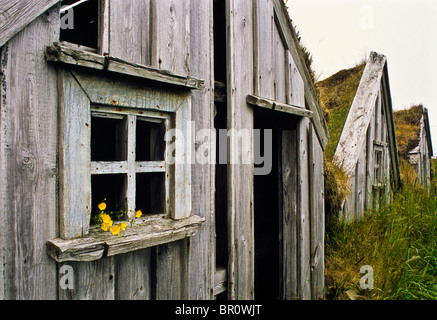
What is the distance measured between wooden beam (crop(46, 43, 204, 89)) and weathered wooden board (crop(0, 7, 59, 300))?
78mm

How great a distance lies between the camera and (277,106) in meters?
2.49

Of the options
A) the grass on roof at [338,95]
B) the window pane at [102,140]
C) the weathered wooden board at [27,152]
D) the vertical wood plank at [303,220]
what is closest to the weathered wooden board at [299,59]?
the vertical wood plank at [303,220]

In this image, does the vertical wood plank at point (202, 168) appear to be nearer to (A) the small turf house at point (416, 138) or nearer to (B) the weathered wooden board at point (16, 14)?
(B) the weathered wooden board at point (16, 14)

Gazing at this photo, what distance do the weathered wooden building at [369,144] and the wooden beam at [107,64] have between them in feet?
11.7

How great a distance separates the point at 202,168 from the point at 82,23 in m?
1.57

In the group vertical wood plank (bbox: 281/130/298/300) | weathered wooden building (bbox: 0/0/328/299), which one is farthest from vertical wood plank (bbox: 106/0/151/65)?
vertical wood plank (bbox: 281/130/298/300)

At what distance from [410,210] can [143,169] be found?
4561 mm

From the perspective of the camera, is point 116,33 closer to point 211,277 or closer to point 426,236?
point 211,277

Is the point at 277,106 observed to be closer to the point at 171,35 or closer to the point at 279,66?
the point at 279,66

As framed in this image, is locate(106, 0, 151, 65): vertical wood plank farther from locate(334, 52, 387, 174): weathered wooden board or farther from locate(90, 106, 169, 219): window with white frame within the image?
locate(334, 52, 387, 174): weathered wooden board

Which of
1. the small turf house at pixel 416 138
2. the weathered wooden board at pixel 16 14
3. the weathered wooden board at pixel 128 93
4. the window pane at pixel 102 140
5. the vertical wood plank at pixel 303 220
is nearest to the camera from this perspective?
the weathered wooden board at pixel 16 14

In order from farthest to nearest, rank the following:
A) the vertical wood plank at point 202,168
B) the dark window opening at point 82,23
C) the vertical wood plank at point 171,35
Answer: the dark window opening at point 82,23
the vertical wood plank at point 202,168
the vertical wood plank at point 171,35

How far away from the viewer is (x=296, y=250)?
2.97 metres

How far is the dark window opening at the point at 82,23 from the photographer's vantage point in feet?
6.68
